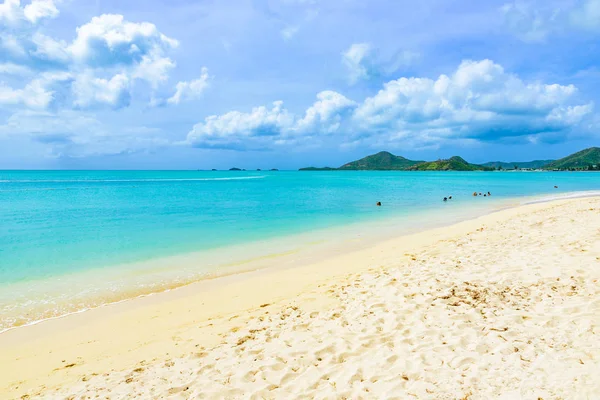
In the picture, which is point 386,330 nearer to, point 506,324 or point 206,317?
point 506,324

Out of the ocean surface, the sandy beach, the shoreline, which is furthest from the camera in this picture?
the ocean surface

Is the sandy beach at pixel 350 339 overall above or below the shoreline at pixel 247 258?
above

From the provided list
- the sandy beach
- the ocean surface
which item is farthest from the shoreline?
the sandy beach

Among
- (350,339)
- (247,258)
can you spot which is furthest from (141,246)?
(350,339)

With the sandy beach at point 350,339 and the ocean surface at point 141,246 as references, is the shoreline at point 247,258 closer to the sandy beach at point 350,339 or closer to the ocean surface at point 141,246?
the ocean surface at point 141,246

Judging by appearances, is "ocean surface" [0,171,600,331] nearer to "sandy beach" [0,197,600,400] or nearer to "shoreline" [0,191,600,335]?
"shoreline" [0,191,600,335]

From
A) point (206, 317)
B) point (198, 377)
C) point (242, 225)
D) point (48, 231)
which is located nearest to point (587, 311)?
point (198, 377)

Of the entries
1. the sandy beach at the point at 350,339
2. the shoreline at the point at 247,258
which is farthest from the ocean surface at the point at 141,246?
the sandy beach at the point at 350,339

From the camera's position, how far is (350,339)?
634cm

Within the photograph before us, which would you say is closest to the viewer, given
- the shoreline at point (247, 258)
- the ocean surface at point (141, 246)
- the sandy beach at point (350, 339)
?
the sandy beach at point (350, 339)

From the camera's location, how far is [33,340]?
26.7ft

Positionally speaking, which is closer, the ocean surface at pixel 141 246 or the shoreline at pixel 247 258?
the shoreline at pixel 247 258

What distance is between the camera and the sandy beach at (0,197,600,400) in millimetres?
5004

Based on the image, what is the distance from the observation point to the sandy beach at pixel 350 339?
5.00m
